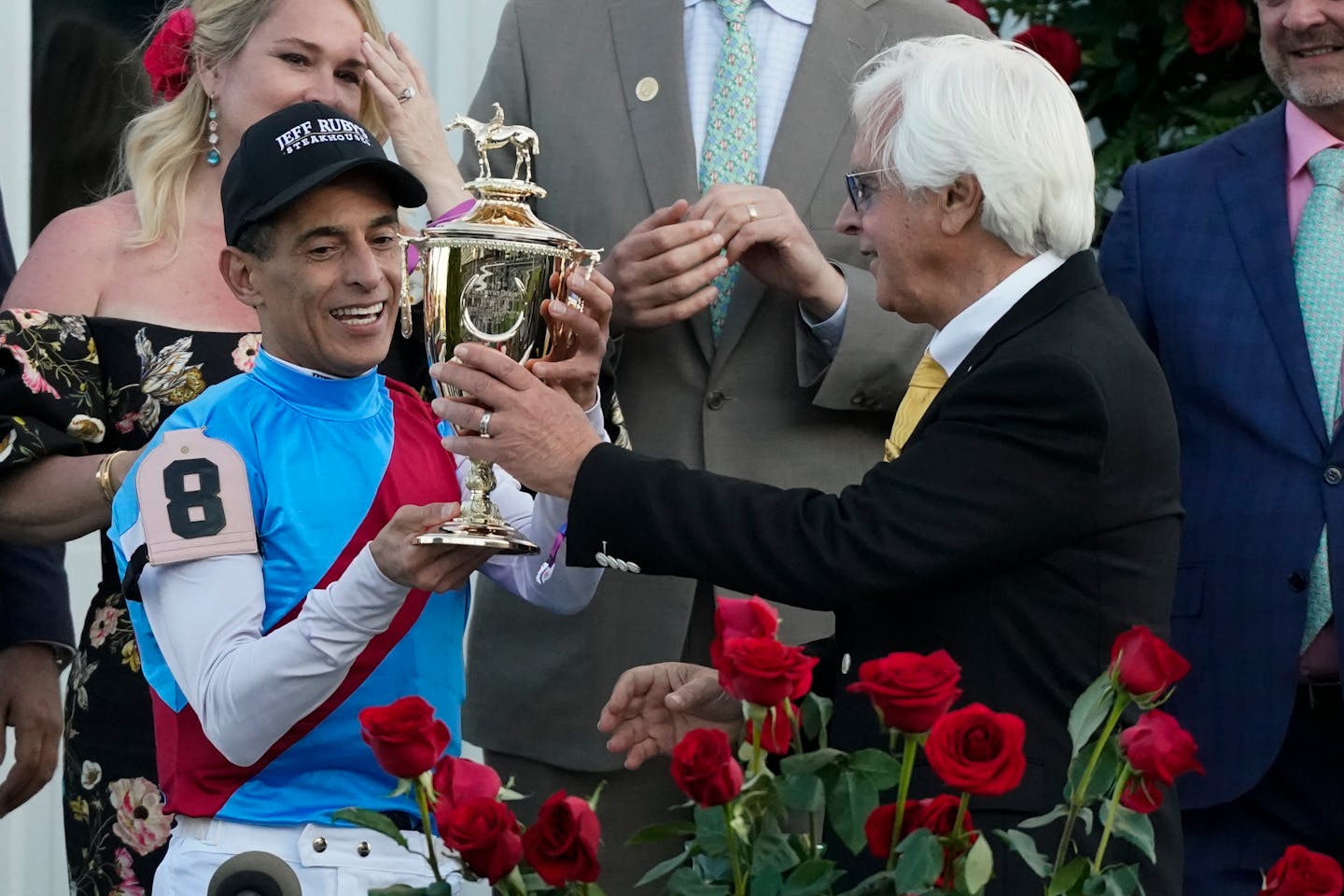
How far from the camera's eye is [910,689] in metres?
1.48

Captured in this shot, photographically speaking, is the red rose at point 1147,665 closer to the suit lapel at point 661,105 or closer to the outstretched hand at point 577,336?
the outstretched hand at point 577,336

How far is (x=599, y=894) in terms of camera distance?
1.52 metres

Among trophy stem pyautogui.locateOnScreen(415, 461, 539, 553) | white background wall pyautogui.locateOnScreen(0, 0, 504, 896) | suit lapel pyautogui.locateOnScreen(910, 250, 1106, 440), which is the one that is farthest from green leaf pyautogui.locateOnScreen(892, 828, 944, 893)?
white background wall pyautogui.locateOnScreen(0, 0, 504, 896)

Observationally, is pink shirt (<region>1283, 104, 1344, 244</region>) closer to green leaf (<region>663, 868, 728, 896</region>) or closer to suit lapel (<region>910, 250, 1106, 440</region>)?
suit lapel (<region>910, 250, 1106, 440</region>)

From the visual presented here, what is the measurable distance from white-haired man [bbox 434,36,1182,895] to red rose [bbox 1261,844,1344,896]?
0.61 m

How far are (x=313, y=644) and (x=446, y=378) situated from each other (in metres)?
0.35

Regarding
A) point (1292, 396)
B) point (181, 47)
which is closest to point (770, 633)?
point (1292, 396)

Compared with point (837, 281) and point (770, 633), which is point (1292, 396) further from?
point (770, 633)

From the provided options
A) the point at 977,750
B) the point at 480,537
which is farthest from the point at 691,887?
the point at 480,537

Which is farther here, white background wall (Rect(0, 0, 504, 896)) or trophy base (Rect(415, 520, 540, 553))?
white background wall (Rect(0, 0, 504, 896))

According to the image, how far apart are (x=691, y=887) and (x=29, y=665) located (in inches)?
74.1

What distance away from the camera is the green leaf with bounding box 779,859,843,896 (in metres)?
1.47

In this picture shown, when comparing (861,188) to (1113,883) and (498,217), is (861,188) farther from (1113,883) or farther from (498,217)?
(1113,883)

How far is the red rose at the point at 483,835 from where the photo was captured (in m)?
1.44
